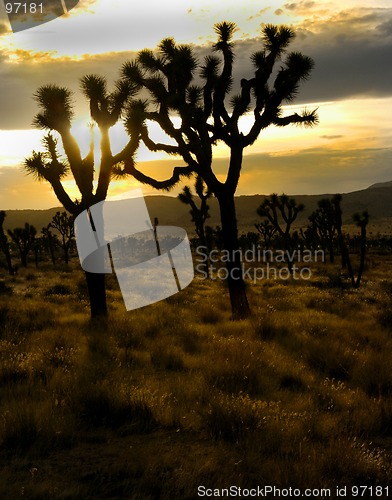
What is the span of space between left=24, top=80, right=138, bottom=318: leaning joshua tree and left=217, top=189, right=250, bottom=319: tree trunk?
10.3 ft

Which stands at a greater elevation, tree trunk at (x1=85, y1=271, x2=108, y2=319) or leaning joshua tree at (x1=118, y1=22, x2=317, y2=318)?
leaning joshua tree at (x1=118, y1=22, x2=317, y2=318)

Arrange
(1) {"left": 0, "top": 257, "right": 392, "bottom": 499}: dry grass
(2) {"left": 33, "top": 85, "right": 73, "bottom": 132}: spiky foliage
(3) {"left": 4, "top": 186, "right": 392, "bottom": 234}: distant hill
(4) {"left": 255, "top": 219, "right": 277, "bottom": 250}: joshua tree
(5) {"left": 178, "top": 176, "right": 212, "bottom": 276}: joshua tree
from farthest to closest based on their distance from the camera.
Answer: (3) {"left": 4, "top": 186, "right": 392, "bottom": 234}: distant hill, (4) {"left": 255, "top": 219, "right": 277, "bottom": 250}: joshua tree, (5) {"left": 178, "top": 176, "right": 212, "bottom": 276}: joshua tree, (2) {"left": 33, "top": 85, "right": 73, "bottom": 132}: spiky foliage, (1) {"left": 0, "top": 257, "right": 392, "bottom": 499}: dry grass

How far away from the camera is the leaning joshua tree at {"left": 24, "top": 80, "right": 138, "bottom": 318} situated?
13.2 meters

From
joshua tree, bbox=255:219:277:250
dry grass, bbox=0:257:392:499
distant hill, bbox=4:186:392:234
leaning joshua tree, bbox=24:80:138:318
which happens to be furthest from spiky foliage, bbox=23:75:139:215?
distant hill, bbox=4:186:392:234

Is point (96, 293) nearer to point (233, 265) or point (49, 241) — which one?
point (233, 265)

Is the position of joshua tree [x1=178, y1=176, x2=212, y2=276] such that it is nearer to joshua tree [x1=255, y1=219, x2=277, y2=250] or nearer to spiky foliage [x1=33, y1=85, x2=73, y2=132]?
joshua tree [x1=255, y1=219, x2=277, y2=250]

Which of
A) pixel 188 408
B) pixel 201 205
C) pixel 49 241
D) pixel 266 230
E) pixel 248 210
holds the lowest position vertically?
pixel 188 408

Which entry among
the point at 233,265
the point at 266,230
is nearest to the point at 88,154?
the point at 233,265

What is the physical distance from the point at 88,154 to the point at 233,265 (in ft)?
16.9

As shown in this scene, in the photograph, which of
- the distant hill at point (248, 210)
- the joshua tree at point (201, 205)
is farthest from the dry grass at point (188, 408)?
the distant hill at point (248, 210)

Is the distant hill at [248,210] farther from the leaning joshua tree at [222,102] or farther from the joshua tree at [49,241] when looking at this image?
the leaning joshua tree at [222,102]

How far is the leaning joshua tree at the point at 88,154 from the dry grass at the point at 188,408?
361 centimetres

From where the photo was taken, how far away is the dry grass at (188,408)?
4191 millimetres

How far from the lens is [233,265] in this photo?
1356 centimetres
